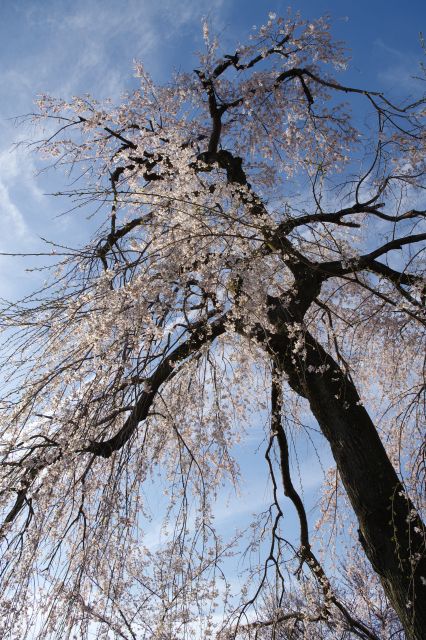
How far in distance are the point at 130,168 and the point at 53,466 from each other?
135 inches

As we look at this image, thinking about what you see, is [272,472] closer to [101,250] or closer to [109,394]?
[109,394]

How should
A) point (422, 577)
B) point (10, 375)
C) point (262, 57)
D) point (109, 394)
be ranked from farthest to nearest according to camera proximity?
→ point (262, 57) → point (10, 375) → point (109, 394) → point (422, 577)

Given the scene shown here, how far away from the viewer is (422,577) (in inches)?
125

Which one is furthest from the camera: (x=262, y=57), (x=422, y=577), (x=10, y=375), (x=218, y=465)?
(x=262, y=57)

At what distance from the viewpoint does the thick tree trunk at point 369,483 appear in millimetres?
3219

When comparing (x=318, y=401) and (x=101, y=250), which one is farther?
(x=101, y=250)

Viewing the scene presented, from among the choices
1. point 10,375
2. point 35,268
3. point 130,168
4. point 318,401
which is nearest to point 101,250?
point 35,268

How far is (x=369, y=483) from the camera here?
11.8ft

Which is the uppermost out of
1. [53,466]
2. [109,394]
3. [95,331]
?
[95,331]

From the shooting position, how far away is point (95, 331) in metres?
3.68

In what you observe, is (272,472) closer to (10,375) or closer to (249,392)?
(249,392)

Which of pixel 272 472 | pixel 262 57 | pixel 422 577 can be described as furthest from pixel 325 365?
pixel 262 57

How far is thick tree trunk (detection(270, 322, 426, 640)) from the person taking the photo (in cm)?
322

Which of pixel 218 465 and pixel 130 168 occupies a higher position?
pixel 130 168
